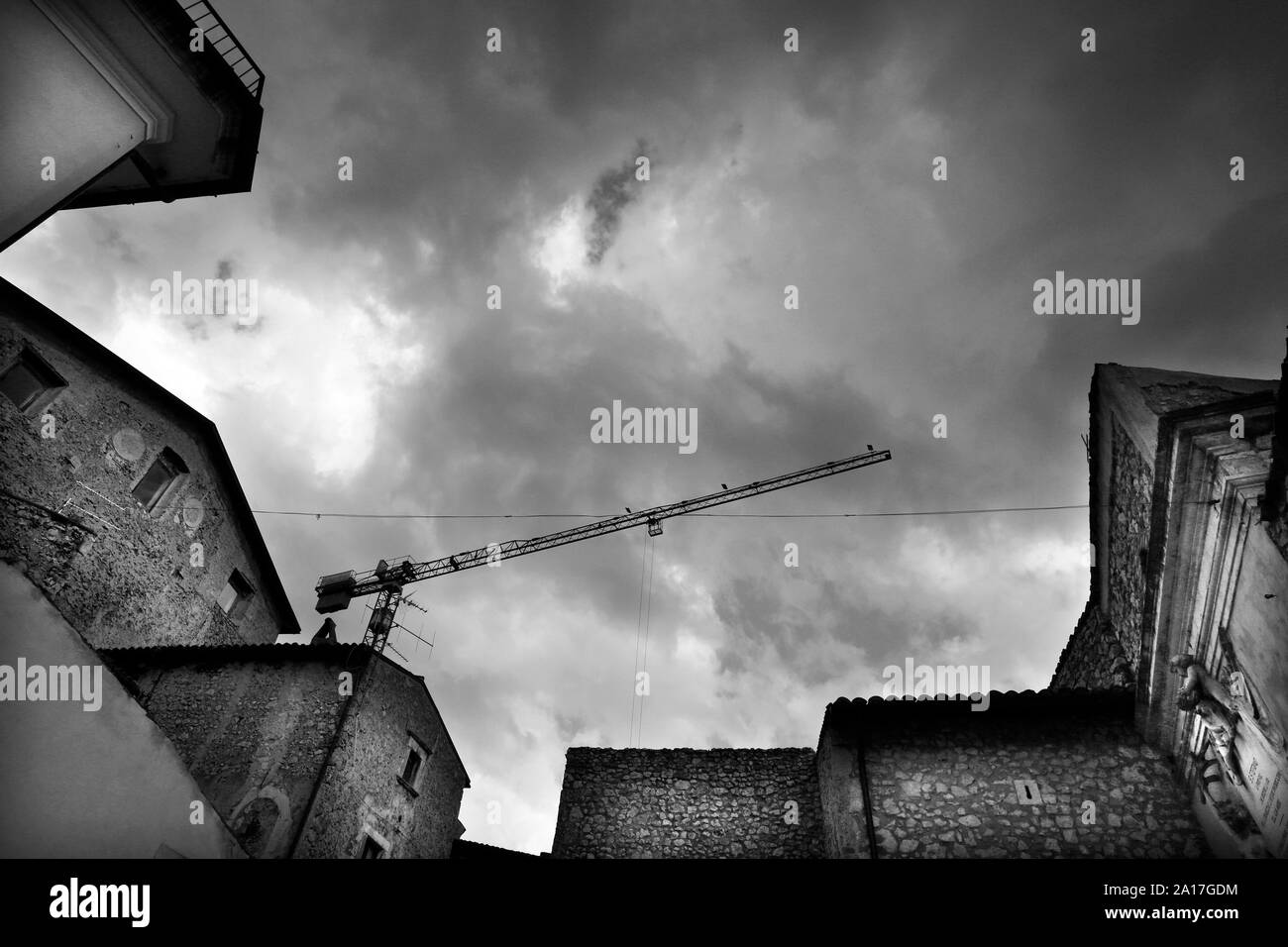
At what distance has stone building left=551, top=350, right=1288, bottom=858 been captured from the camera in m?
7.64

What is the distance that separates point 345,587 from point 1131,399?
4013 cm

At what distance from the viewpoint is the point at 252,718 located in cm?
1600

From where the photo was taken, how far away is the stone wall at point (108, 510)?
16344 mm

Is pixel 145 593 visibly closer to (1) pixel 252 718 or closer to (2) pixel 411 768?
(1) pixel 252 718

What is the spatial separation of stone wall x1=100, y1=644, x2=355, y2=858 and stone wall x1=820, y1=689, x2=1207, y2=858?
1163 cm

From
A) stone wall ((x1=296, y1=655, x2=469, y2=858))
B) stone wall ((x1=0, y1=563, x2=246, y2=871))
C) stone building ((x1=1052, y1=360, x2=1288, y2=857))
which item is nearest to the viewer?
stone wall ((x1=0, y1=563, x2=246, y2=871))

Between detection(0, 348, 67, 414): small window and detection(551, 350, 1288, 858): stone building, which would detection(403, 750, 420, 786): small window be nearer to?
detection(551, 350, 1288, 858): stone building

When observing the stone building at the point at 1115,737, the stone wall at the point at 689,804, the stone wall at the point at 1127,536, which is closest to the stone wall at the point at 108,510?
the stone wall at the point at 689,804
